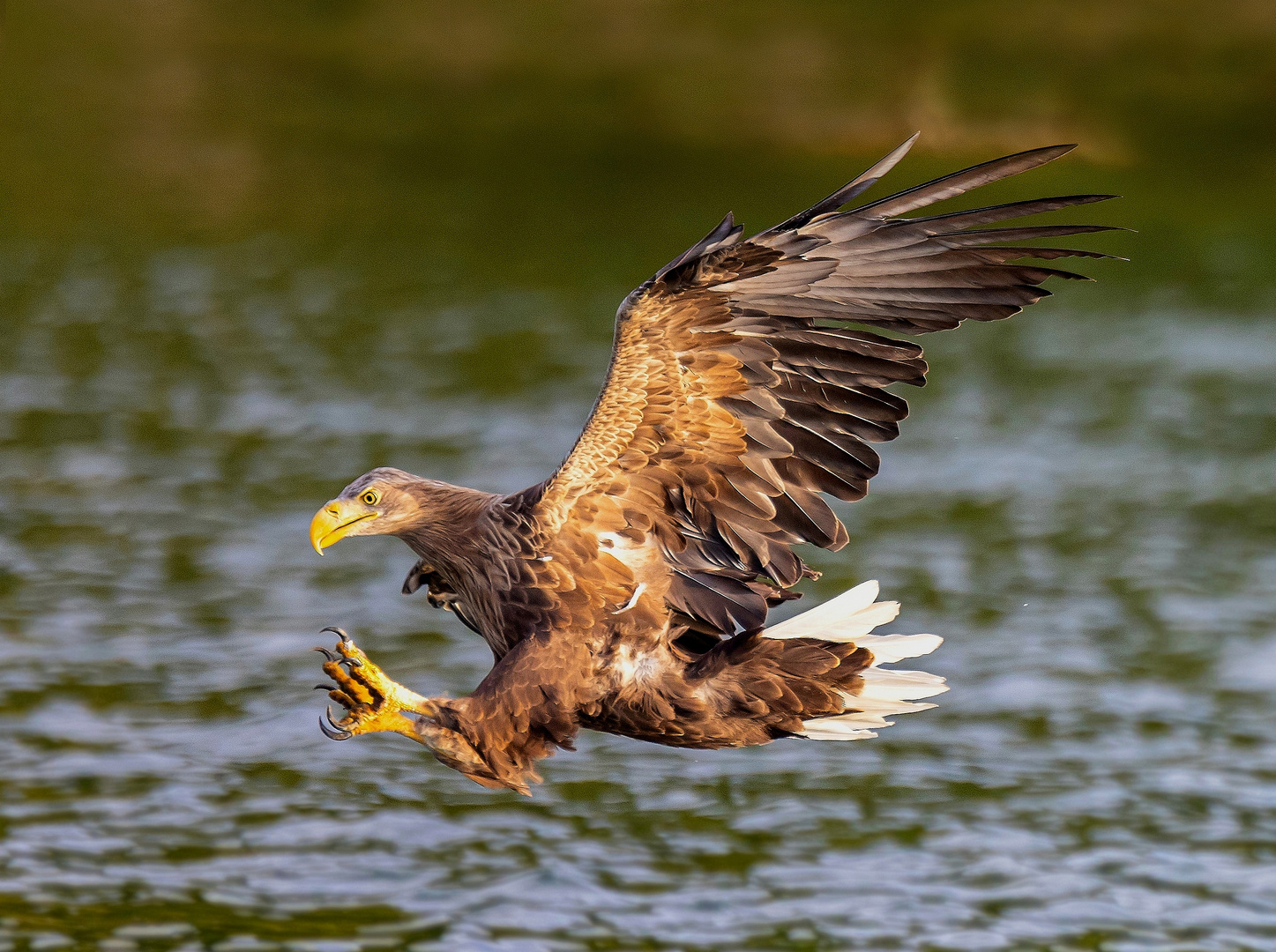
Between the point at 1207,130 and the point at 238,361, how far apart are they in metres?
15.6

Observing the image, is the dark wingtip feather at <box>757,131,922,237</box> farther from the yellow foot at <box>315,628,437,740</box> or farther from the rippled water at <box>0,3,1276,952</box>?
the rippled water at <box>0,3,1276,952</box>

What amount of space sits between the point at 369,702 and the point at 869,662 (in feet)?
5.06

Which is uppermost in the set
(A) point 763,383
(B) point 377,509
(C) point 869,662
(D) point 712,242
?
(D) point 712,242

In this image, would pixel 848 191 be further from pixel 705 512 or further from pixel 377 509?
pixel 377 509

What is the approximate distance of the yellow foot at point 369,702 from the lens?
5.38 metres

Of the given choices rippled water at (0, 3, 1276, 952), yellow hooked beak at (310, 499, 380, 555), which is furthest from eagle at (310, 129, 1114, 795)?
rippled water at (0, 3, 1276, 952)

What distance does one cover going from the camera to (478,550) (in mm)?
5684

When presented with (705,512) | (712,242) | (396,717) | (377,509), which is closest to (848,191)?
(712,242)

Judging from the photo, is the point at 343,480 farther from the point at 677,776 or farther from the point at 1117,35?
the point at 1117,35

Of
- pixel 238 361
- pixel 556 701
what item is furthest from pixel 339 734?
pixel 238 361

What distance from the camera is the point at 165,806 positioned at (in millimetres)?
17859

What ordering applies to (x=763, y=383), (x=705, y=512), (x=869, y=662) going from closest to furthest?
(x=763, y=383), (x=705, y=512), (x=869, y=662)

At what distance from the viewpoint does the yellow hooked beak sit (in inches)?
224

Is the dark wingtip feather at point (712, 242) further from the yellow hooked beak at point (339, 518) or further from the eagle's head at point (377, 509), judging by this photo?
the yellow hooked beak at point (339, 518)
